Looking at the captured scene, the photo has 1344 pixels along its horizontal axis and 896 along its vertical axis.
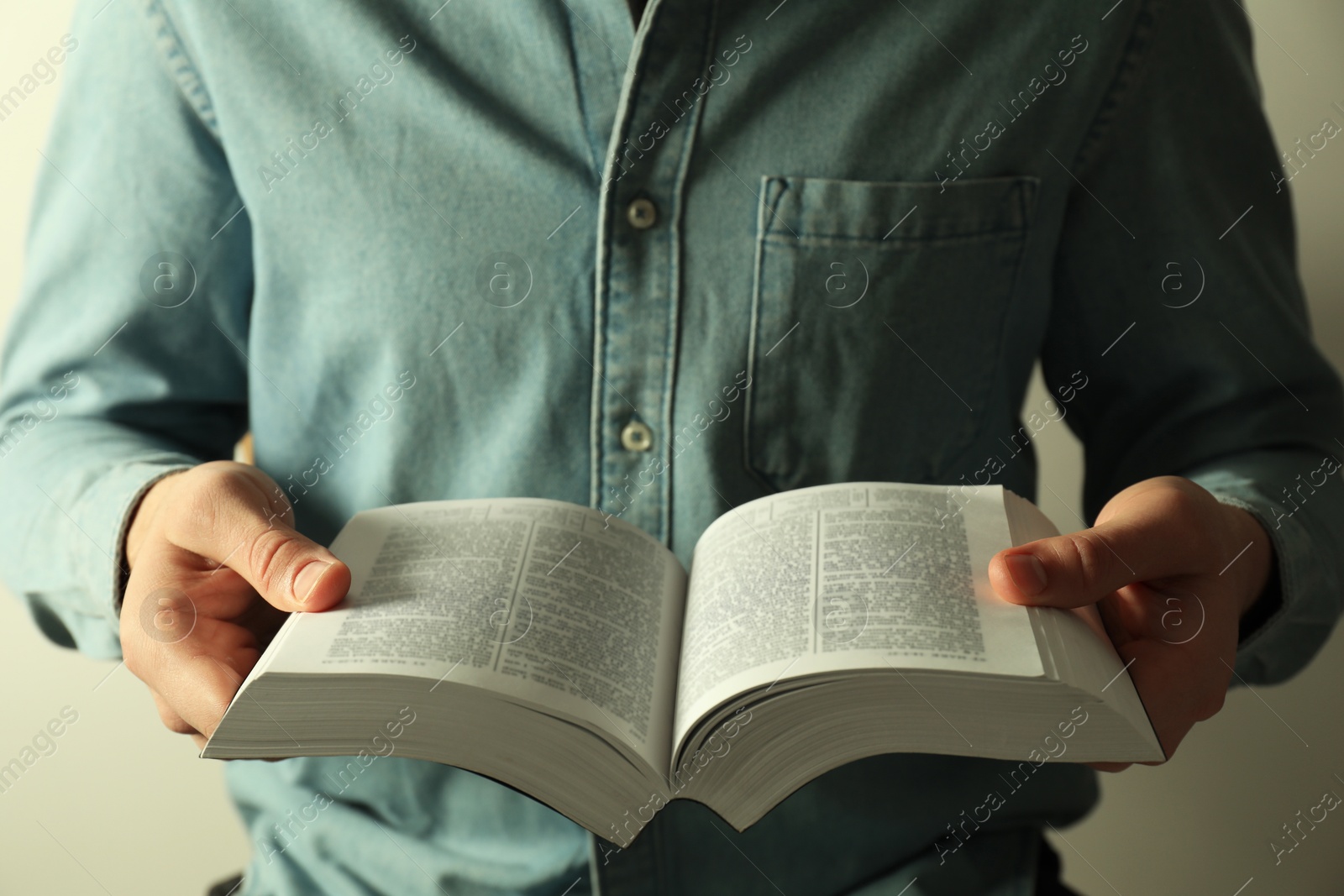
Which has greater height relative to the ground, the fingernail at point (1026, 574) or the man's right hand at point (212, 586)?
the man's right hand at point (212, 586)

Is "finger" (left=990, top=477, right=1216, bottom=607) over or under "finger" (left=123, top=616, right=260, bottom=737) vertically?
under

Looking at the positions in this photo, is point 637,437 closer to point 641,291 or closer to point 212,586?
point 641,291

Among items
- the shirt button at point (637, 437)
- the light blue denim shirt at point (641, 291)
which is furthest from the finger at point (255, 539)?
the shirt button at point (637, 437)

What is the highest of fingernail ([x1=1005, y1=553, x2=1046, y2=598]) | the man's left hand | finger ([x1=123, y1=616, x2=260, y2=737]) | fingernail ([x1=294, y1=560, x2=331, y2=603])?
fingernail ([x1=294, y1=560, x2=331, y2=603])

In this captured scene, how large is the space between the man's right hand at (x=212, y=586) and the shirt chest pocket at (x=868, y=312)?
1.04 feet

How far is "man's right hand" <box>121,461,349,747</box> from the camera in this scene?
18.8 inches

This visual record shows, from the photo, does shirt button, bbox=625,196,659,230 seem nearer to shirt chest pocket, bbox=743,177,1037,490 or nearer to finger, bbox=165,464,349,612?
shirt chest pocket, bbox=743,177,1037,490

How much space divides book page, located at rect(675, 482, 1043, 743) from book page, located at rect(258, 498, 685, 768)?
0.07 ft

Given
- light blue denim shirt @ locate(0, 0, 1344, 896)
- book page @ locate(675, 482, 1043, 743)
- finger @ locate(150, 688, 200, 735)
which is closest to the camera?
book page @ locate(675, 482, 1043, 743)

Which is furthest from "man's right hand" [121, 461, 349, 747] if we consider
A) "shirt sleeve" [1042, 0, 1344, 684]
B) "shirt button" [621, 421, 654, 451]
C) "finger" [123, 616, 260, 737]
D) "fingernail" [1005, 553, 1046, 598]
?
"shirt sleeve" [1042, 0, 1344, 684]

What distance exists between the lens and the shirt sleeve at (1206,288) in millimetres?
662

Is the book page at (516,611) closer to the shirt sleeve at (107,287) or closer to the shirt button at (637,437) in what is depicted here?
the shirt button at (637,437)

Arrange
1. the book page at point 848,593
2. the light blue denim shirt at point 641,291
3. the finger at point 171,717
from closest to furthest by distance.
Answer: the book page at point 848,593 → the finger at point 171,717 → the light blue denim shirt at point 641,291

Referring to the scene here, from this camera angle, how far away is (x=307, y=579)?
464mm
